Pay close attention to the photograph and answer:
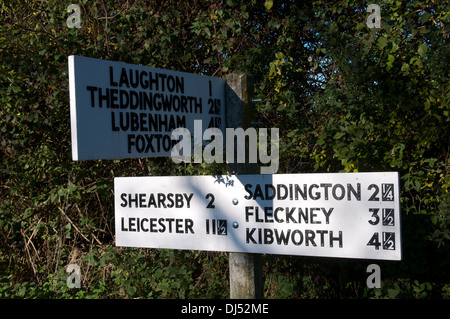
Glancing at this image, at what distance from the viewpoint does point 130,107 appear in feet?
7.45

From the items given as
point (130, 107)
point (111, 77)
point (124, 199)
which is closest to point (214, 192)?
point (124, 199)

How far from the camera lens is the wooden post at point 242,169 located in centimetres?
270

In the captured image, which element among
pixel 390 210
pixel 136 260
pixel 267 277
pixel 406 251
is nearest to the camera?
pixel 390 210

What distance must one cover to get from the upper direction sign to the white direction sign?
15.7 inches

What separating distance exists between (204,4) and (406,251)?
3.20m

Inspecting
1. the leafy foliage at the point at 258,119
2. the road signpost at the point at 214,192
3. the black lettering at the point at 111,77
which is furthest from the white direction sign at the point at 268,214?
the black lettering at the point at 111,77

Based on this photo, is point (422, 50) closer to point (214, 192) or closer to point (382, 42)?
point (382, 42)

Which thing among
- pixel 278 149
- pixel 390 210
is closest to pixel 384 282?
pixel 278 149

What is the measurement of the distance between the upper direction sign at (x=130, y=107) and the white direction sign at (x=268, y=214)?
15.7 inches

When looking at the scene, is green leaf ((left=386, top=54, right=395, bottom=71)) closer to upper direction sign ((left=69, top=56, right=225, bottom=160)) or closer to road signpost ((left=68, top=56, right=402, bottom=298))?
road signpost ((left=68, top=56, right=402, bottom=298))

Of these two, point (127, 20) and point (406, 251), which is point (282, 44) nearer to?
point (127, 20)

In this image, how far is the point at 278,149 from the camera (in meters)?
4.25

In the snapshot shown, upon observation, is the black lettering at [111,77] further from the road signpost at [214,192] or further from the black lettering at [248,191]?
the black lettering at [248,191]

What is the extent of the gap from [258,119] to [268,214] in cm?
249
